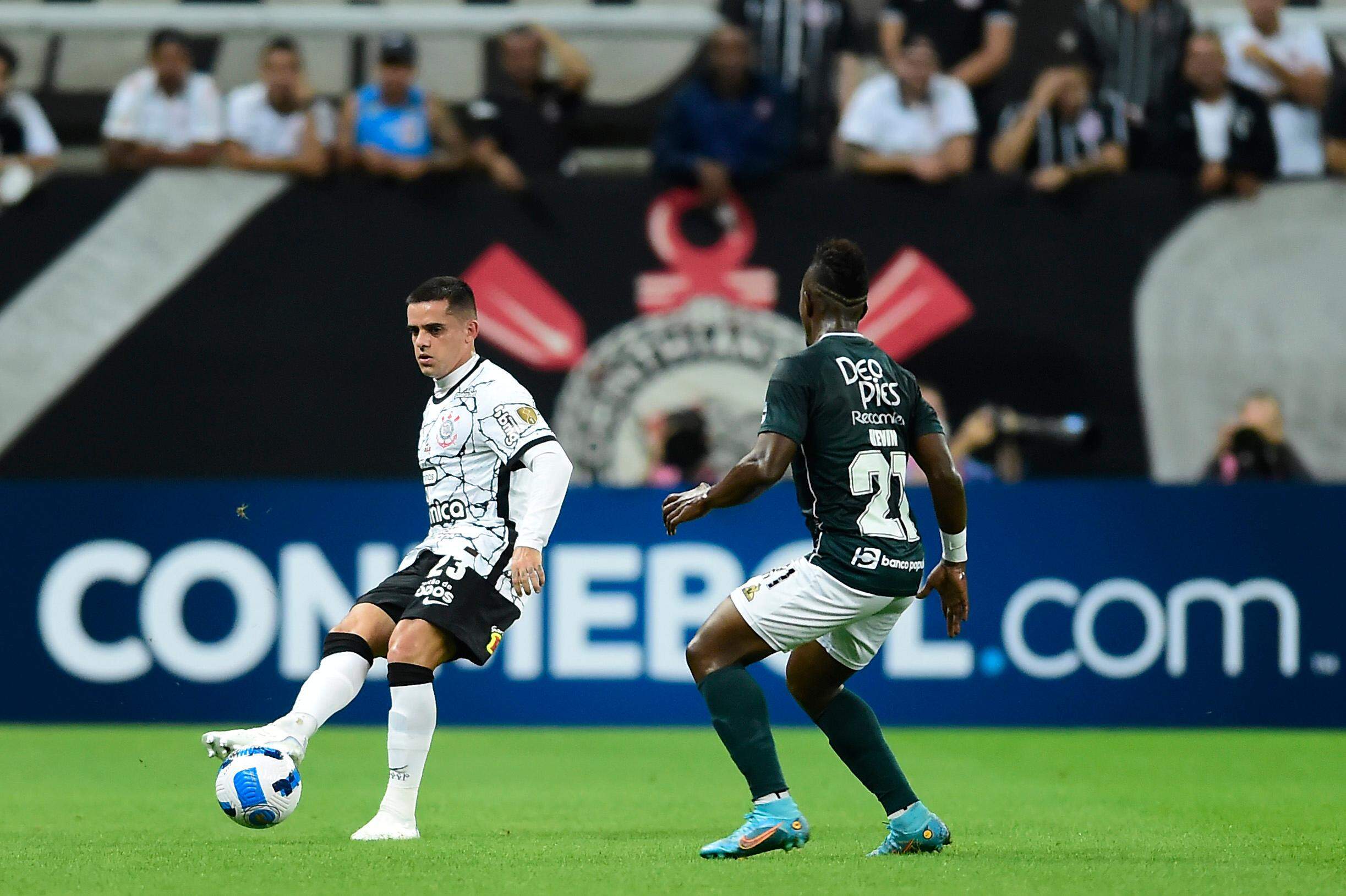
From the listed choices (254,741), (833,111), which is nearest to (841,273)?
(254,741)

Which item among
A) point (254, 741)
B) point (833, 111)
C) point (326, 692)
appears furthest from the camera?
point (833, 111)

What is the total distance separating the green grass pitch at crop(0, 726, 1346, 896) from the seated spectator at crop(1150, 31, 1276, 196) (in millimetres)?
4263

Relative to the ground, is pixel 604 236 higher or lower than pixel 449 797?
higher

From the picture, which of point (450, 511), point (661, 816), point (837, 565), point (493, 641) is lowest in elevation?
point (661, 816)

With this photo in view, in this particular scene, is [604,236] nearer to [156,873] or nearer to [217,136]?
[217,136]

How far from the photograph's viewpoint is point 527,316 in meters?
13.5

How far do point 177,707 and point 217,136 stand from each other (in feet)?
14.7

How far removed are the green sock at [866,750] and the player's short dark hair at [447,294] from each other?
6.23 feet

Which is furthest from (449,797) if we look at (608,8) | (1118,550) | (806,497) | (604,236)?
(608,8)

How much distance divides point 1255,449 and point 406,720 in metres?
7.80

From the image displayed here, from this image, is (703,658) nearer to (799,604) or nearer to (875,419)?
(799,604)

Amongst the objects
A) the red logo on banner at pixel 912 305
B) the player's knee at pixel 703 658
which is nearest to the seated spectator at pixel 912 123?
the red logo on banner at pixel 912 305

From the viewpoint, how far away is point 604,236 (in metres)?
13.5

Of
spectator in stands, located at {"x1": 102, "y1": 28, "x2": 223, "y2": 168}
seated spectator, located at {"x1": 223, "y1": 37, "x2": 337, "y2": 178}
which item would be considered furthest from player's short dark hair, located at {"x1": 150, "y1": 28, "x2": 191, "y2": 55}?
seated spectator, located at {"x1": 223, "y1": 37, "x2": 337, "y2": 178}
